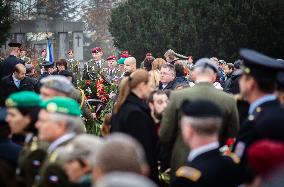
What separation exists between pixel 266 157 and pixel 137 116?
143 inches

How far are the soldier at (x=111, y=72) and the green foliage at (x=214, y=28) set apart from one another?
13.0 meters

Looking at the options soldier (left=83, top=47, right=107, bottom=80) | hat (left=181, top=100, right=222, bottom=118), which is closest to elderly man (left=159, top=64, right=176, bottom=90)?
soldier (left=83, top=47, right=107, bottom=80)

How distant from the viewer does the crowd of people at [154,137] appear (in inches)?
173

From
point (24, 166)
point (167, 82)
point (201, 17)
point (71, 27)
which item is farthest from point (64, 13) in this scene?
point (24, 166)

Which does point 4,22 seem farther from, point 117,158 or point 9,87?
point 117,158

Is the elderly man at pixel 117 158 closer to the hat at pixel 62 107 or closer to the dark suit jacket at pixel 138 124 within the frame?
the hat at pixel 62 107

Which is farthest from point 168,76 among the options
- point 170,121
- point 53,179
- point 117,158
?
point 117,158

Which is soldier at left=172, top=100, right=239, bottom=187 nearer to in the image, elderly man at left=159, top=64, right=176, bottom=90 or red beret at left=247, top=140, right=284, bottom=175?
red beret at left=247, top=140, right=284, bottom=175

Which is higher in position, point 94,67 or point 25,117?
point 25,117

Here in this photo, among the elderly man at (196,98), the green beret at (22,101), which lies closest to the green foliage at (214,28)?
the elderly man at (196,98)

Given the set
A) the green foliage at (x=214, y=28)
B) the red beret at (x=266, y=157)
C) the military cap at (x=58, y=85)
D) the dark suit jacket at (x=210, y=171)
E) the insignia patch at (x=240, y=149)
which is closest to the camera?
the red beret at (x=266, y=157)

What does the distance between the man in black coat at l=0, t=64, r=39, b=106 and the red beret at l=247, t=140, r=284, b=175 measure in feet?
30.4

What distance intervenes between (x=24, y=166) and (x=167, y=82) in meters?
5.61

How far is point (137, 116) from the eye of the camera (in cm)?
797
